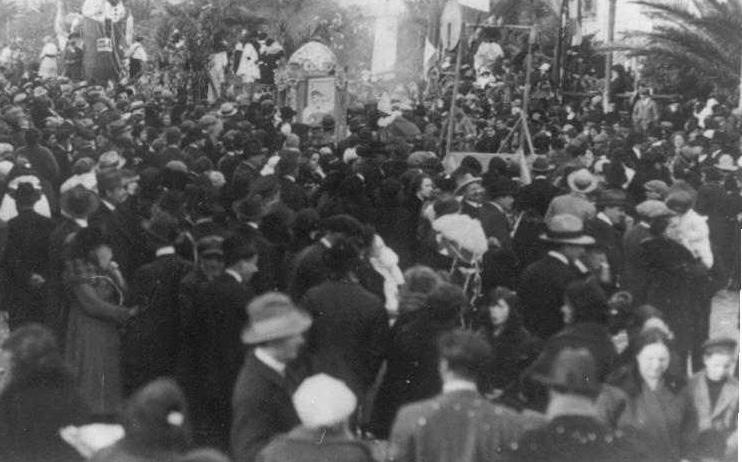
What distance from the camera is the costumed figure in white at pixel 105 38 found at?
17938 mm

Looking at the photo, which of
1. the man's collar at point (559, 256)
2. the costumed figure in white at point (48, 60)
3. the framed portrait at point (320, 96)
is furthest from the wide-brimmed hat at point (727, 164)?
the costumed figure in white at point (48, 60)

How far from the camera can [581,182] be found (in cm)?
992

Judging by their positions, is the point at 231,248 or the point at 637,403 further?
the point at 231,248

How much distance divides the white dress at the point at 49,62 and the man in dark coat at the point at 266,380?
14407 mm

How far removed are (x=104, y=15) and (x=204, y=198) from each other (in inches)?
386

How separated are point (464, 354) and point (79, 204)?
3386 millimetres

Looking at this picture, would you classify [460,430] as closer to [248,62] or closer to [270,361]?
[270,361]

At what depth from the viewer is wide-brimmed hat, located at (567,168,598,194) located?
32.5 feet

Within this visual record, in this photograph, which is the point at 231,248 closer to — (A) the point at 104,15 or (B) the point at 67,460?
(B) the point at 67,460

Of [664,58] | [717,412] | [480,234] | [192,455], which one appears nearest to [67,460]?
[192,455]

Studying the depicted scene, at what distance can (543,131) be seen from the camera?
672 inches

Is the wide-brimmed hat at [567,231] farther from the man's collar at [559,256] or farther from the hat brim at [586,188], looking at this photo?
the hat brim at [586,188]

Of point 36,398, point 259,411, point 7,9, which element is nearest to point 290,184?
point 7,9

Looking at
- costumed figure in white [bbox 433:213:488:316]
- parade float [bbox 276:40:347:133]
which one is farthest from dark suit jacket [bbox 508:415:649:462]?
parade float [bbox 276:40:347:133]
